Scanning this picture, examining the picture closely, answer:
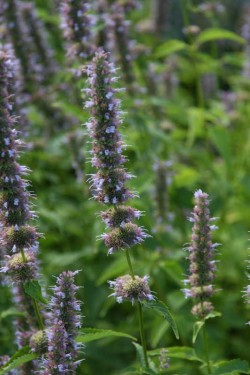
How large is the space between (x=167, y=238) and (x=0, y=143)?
3337 millimetres

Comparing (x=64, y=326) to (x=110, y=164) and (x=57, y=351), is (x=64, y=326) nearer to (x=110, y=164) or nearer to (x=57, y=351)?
(x=57, y=351)

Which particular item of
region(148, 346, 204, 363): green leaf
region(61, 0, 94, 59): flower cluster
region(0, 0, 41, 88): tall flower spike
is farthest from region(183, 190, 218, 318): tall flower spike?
region(0, 0, 41, 88): tall flower spike

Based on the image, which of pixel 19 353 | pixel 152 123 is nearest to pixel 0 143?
pixel 19 353

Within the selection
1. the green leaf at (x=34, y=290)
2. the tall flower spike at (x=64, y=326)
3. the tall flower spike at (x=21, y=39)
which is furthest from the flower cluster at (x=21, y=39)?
the tall flower spike at (x=64, y=326)

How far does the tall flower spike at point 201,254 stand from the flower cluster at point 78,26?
242cm

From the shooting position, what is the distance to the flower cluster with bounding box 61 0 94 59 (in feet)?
18.2

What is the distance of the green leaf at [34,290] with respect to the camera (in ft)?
12.2

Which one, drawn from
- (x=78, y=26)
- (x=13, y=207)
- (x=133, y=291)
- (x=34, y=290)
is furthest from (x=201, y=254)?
(x=78, y=26)

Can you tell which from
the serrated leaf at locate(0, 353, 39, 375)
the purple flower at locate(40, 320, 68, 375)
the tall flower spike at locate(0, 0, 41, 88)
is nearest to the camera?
the purple flower at locate(40, 320, 68, 375)

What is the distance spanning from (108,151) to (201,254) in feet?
2.71

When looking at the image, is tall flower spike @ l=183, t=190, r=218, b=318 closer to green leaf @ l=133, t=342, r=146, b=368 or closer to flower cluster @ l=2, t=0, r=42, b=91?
green leaf @ l=133, t=342, r=146, b=368

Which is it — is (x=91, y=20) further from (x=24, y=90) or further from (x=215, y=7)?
(x=215, y=7)

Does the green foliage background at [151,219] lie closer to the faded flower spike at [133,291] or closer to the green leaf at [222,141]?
the green leaf at [222,141]

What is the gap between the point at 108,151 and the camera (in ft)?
11.8
